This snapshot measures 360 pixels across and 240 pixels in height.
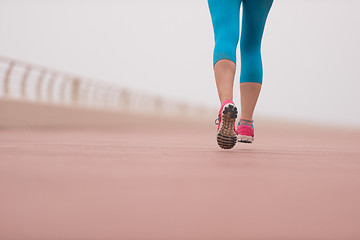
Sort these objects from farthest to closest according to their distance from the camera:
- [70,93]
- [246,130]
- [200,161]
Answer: [70,93] < [246,130] < [200,161]

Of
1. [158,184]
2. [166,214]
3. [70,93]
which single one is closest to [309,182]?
[158,184]

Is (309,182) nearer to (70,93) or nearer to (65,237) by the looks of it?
(65,237)

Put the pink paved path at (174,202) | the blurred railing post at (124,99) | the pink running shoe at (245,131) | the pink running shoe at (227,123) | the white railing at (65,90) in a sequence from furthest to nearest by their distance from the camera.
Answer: the blurred railing post at (124,99), the white railing at (65,90), the pink running shoe at (245,131), the pink running shoe at (227,123), the pink paved path at (174,202)

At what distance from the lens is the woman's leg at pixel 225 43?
2141mm

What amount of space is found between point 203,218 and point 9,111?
5049 mm

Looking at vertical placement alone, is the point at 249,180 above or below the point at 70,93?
below

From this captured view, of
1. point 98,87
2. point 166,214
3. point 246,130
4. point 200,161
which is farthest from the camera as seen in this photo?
point 98,87

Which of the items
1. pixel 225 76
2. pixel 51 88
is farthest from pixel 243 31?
pixel 51 88

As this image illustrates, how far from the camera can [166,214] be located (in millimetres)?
700

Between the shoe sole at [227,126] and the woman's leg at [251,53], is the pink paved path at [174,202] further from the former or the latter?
the woman's leg at [251,53]

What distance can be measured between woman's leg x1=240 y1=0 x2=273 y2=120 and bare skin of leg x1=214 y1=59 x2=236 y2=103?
0.42 m

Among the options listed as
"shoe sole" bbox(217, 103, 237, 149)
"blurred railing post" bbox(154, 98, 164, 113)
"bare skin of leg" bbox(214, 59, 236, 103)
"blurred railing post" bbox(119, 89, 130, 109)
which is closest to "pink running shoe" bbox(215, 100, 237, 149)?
"shoe sole" bbox(217, 103, 237, 149)

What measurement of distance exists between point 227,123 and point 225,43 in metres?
0.49

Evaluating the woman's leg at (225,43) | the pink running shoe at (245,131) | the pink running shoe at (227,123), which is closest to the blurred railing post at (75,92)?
the pink running shoe at (245,131)
